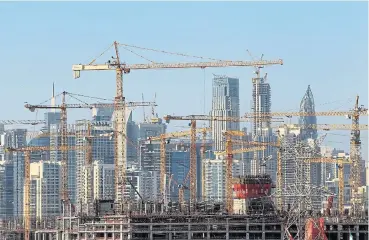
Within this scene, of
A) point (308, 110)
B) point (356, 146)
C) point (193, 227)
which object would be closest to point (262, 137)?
point (308, 110)

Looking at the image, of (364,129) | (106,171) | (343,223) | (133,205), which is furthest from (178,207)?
(106,171)

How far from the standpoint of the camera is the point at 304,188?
3351 inches

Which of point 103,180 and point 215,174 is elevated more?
point 215,174

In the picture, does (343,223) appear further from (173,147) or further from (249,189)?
(173,147)

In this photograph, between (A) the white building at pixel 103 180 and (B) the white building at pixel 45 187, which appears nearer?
(A) the white building at pixel 103 180

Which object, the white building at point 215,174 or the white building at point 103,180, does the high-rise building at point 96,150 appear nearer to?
the white building at point 103,180

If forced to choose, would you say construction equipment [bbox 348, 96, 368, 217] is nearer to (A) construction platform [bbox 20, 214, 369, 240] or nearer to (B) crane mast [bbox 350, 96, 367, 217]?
(B) crane mast [bbox 350, 96, 367, 217]

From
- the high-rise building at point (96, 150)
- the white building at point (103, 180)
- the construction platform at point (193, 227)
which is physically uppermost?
the high-rise building at point (96, 150)

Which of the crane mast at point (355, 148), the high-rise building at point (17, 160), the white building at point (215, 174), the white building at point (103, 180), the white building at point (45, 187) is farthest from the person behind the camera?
the high-rise building at point (17, 160)

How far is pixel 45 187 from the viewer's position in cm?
18162

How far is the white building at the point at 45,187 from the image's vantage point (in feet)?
574

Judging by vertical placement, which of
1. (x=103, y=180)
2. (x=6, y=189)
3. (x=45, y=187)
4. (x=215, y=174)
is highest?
(x=215, y=174)

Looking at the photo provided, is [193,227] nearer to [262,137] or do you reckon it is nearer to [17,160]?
[262,137]

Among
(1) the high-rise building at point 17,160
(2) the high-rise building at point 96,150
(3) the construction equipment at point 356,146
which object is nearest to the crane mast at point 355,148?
(3) the construction equipment at point 356,146
